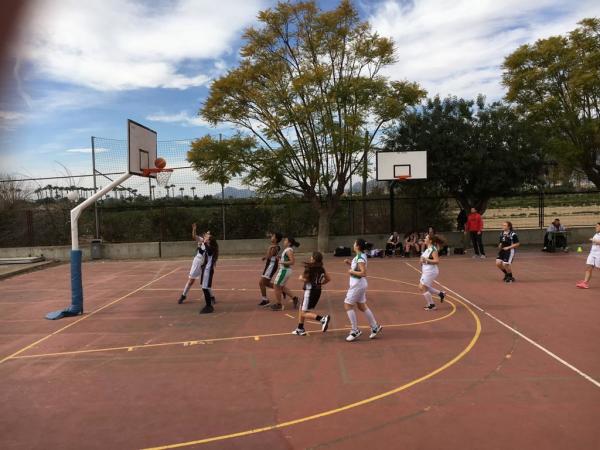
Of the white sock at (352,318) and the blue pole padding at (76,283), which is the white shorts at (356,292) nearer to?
the white sock at (352,318)

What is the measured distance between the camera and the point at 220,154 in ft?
68.0

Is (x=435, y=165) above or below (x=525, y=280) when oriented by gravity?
above

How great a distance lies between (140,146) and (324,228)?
457 inches

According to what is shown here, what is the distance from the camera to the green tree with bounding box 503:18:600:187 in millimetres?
22984

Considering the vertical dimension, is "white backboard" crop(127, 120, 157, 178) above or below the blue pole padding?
above

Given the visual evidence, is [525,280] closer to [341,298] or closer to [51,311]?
[341,298]

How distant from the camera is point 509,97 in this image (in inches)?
979

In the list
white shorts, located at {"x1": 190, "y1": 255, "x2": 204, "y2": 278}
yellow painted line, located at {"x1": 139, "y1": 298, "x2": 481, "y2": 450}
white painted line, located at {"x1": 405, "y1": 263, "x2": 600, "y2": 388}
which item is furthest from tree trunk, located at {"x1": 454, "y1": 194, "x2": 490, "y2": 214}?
yellow painted line, located at {"x1": 139, "y1": 298, "x2": 481, "y2": 450}

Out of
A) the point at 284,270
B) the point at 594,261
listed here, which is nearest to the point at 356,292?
the point at 284,270

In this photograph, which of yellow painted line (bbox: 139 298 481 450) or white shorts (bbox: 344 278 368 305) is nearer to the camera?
yellow painted line (bbox: 139 298 481 450)

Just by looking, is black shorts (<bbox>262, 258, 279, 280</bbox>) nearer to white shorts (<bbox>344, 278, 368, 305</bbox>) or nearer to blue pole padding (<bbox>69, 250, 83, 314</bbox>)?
white shorts (<bbox>344, 278, 368, 305</bbox>)

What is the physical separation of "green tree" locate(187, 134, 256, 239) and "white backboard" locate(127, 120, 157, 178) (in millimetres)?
A: 7443

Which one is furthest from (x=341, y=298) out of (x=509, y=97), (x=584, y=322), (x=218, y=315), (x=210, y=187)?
(x=509, y=97)

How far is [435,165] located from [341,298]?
12595 mm
